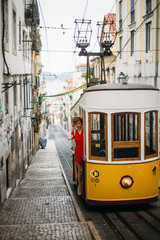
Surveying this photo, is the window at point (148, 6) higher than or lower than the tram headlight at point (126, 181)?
higher

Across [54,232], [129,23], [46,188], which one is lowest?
[46,188]

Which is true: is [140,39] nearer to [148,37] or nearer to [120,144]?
[148,37]

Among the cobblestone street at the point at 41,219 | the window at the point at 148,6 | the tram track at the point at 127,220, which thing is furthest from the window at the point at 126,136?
the window at the point at 148,6

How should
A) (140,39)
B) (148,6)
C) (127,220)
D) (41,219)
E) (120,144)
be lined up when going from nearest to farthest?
(127,220), (41,219), (120,144), (148,6), (140,39)

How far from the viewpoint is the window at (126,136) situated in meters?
6.90

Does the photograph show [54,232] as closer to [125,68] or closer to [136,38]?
[136,38]

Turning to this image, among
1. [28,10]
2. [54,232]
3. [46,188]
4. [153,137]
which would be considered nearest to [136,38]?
[28,10]

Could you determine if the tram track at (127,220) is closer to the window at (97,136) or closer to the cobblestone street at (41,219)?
the cobblestone street at (41,219)

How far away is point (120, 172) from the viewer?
6.89m

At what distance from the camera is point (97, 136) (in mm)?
7086

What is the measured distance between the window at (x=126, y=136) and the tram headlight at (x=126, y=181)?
1.42 feet

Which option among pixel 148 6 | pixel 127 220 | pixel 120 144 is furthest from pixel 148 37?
pixel 127 220

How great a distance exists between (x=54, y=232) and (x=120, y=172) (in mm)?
2046

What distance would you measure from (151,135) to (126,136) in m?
0.58
